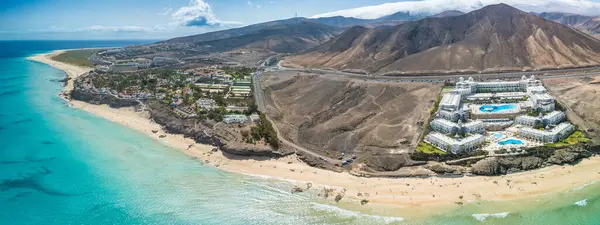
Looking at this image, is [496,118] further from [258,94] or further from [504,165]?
[258,94]

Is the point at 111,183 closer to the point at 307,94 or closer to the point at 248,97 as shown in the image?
the point at 248,97

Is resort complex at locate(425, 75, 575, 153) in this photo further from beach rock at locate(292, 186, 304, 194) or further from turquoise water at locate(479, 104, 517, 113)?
beach rock at locate(292, 186, 304, 194)

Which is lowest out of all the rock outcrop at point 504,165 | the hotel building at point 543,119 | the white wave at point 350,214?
the white wave at point 350,214

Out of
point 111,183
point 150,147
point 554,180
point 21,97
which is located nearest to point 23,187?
point 111,183

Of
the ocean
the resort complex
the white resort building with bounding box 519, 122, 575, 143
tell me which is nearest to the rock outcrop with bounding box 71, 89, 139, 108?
the ocean

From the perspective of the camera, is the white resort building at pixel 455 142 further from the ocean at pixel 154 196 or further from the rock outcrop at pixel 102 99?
the rock outcrop at pixel 102 99

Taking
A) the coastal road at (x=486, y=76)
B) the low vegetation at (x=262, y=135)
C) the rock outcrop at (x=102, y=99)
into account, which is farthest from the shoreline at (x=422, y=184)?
the rock outcrop at (x=102, y=99)
